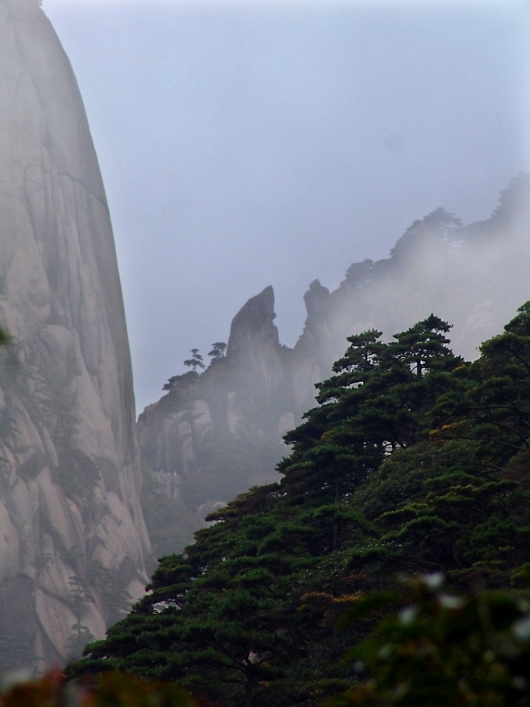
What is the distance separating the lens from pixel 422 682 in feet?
4.99

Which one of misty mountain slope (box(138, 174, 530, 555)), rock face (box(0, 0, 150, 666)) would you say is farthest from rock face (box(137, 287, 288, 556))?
rock face (box(0, 0, 150, 666))

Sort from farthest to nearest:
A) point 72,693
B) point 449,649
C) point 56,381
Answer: point 56,381 → point 449,649 → point 72,693

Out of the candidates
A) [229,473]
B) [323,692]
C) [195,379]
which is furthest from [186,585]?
[195,379]

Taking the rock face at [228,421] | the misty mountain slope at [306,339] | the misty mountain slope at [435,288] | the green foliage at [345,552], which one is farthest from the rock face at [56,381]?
the misty mountain slope at [435,288]

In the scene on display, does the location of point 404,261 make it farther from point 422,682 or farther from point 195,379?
point 422,682

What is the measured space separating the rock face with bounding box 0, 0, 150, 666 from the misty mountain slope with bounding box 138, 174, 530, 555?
1551 cm

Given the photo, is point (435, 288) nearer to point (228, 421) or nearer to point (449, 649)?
point (228, 421)

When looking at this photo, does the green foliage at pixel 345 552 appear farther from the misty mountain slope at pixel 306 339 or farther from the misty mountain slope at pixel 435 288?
the misty mountain slope at pixel 435 288

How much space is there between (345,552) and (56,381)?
3384 cm

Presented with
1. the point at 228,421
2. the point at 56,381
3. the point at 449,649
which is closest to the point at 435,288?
the point at 228,421

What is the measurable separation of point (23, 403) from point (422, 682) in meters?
43.4

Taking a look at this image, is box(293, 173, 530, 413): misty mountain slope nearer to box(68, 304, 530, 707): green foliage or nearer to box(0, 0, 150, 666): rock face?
box(0, 0, 150, 666): rock face

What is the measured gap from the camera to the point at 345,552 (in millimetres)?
16984

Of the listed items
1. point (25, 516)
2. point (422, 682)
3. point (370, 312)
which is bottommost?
point (422, 682)
